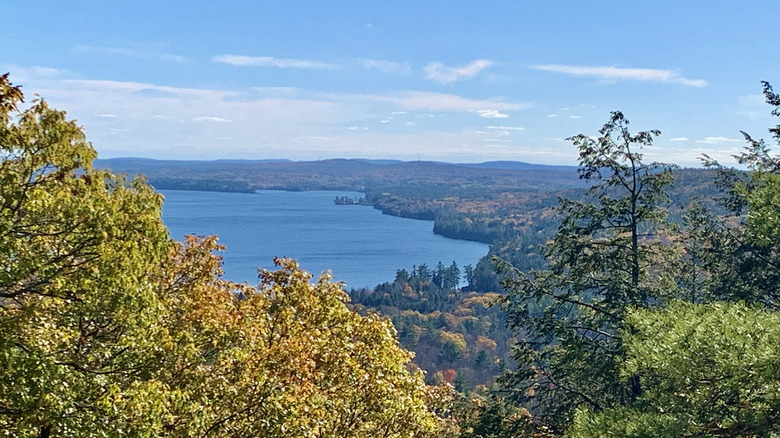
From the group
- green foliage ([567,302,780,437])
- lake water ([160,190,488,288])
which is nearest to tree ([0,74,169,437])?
green foliage ([567,302,780,437])

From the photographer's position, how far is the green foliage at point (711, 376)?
→ 7055mm

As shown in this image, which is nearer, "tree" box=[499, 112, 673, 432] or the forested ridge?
the forested ridge

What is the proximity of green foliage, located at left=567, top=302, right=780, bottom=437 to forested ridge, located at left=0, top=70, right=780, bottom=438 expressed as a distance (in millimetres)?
28

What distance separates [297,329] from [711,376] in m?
6.05

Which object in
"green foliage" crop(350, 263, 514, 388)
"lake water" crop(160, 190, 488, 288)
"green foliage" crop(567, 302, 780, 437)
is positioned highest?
"green foliage" crop(567, 302, 780, 437)

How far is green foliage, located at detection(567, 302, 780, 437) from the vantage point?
23.1 feet

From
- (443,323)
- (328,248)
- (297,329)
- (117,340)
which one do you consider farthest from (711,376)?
(328,248)

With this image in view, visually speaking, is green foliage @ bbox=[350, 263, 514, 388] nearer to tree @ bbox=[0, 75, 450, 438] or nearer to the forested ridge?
the forested ridge

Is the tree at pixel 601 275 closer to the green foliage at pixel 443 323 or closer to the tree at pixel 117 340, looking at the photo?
the tree at pixel 117 340

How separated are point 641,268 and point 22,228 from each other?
12.0 meters

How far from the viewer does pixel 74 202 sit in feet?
20.5

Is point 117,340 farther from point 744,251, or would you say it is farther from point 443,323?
point 443,323

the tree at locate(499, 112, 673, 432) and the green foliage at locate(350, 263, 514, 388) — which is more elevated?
the tree at locate(499, 112, 673, 432)

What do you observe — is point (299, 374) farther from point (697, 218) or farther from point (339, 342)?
point (697, 218)
